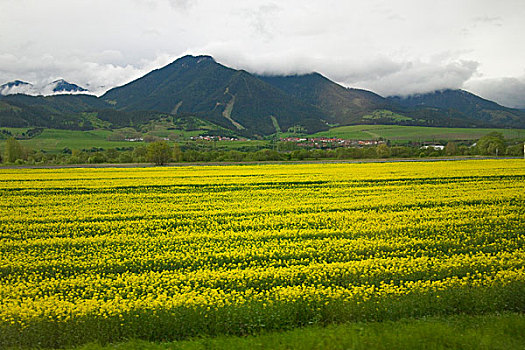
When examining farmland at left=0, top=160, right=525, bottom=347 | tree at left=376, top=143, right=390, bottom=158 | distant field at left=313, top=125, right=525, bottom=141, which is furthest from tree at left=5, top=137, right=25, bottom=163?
distant field at left=313, top=125, right=525, bottom=141

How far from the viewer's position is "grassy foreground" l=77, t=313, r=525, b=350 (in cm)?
735

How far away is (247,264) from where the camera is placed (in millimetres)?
12781

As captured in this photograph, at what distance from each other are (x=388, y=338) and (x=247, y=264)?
6061 mm

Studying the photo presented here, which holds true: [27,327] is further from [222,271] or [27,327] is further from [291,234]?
[291,234]

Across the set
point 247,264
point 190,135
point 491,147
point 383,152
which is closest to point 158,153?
point 383,152

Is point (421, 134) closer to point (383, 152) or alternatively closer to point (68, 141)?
point (383, 152)

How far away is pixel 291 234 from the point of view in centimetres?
1623

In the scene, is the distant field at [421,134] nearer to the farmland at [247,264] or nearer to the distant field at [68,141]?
the distant field at [68,141]

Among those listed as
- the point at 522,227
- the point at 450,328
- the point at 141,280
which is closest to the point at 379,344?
the point at 450,328

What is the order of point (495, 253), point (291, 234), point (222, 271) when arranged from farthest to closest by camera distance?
point (291, 234) < point (495, 253) < point (222, 271)

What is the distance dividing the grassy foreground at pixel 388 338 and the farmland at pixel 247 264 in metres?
0.61

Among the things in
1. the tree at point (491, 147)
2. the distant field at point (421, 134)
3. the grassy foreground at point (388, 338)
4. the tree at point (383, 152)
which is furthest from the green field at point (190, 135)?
the grassy foreground at point (388, 338)

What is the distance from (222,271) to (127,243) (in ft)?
18.9

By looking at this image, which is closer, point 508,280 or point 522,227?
point 508,280
